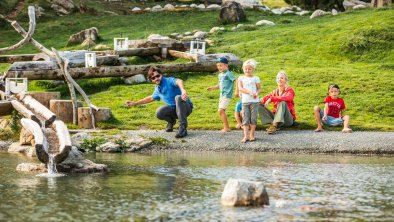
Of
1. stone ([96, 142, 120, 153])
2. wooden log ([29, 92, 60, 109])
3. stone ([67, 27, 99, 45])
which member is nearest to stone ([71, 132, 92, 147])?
stone ([96, 142, 120, 153])

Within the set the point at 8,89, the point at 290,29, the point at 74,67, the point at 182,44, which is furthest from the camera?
the point at 290,29

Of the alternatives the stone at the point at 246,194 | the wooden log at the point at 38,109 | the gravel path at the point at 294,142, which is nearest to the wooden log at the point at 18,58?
the wooden log at the point at 38,109

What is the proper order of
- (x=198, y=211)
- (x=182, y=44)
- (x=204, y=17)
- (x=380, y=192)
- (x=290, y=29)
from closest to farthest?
(x=198, y=211), (x=380, y=192), (x=182, y=44), (x=290, y=29), (x=204, y=17)

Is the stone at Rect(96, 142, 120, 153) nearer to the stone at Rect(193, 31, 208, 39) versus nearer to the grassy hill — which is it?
the grassy hill

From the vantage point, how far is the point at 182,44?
1417 inches

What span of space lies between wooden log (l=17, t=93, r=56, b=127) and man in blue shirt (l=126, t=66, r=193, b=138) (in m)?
2.35

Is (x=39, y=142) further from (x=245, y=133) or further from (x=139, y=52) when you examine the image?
(x=139, y=52)

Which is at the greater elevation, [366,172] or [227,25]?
[227,25]

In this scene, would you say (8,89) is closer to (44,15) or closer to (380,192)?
(380,192)

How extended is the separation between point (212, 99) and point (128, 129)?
4.78 meters

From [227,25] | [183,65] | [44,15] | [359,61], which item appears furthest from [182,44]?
[44,15]

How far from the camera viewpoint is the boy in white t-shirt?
70.5 feet

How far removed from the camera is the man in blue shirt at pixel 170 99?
71.4ft

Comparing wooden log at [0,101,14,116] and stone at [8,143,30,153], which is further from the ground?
wooden log at [0,101,14,116]
